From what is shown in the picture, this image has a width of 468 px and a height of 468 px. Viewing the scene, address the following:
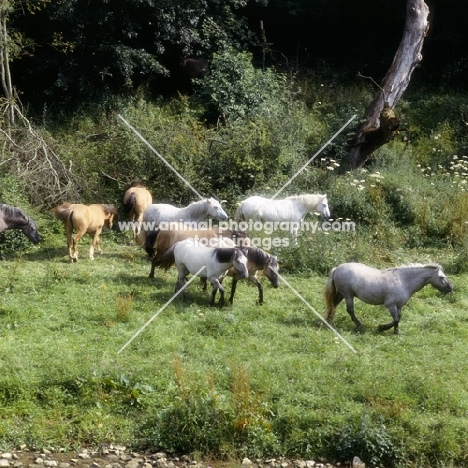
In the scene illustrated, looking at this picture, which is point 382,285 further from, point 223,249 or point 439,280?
point 223,249

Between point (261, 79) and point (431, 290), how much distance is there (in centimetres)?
923

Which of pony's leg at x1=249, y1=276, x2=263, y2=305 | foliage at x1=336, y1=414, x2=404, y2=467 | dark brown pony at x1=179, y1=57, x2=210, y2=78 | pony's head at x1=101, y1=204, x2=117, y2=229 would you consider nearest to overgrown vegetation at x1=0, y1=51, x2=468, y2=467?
foliage at x1=336, y1=414, x2=404, y2=467

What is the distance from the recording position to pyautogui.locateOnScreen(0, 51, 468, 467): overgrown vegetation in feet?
33.9

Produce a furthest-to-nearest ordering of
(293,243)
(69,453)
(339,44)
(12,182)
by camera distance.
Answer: (339,44), (12,182), (293,243), (69,453)

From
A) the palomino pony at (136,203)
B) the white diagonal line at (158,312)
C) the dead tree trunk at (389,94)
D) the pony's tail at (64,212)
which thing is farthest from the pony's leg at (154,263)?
the dead tree trunk at (389,94)

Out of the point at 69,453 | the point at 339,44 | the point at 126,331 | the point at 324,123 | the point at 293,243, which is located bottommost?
the point at 69,453

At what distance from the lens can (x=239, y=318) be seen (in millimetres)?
13164

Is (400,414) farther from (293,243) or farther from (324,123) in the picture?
(324,123)

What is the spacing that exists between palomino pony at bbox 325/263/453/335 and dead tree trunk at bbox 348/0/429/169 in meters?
7.61

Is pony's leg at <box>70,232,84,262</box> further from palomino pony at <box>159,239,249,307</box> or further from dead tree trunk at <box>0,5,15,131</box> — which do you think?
dead tree trunk at <box>0,5,15,131</box>

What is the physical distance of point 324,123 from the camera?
22.7 meters

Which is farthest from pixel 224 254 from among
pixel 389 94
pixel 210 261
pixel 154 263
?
pixel 389 94

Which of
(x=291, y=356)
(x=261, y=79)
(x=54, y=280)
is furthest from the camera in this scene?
(x=261, y=79)

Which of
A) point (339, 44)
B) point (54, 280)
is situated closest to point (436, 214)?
point (54, 280)
